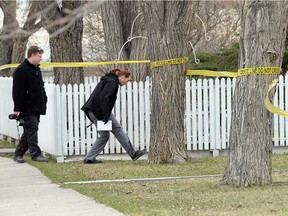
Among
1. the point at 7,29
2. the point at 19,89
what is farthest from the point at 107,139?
the point at 7,29

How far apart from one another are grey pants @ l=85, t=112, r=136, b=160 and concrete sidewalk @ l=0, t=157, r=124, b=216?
1556mm

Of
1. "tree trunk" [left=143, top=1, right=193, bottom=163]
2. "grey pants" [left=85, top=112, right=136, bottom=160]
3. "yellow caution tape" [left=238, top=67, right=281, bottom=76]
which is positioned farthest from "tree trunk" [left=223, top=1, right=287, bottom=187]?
"grey pants" [left=85, top=112, right=136, bottom=160]

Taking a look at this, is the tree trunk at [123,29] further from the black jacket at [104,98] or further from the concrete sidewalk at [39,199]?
the concrete sidewalk at [39,199]

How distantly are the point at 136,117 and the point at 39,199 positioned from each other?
5.47m

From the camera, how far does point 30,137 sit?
49.2 feet

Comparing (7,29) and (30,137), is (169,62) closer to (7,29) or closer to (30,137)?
(30,137)

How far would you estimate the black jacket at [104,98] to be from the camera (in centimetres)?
1459

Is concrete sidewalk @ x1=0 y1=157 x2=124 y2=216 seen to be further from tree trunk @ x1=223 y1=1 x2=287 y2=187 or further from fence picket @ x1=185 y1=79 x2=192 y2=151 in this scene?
fence picket @ x1=185 y1=79 x2=192 y2=151

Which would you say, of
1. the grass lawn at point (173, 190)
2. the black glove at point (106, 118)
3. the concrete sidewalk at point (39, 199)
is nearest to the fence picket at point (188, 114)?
the grass lawn at point (173, 190)

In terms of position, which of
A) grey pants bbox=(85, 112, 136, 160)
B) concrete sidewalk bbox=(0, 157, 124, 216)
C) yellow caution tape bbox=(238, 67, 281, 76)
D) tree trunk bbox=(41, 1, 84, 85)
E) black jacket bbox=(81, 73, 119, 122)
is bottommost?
concrete sidewalk bbox=(0, 157, 124, 216)

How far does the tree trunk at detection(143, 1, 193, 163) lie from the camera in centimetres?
1430

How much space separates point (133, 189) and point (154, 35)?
3.81 m

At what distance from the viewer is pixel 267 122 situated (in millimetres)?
10867

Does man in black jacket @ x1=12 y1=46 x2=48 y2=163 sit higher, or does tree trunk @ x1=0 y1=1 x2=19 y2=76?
tree trunk @ x1=0 y1=1 x2=19 y2=76
